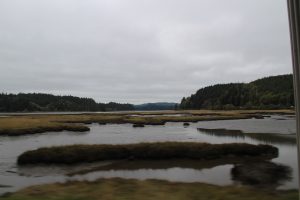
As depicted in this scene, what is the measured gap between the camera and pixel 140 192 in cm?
1452

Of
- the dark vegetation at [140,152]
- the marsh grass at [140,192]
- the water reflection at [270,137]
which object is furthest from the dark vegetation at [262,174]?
the water reflection at [270,137]

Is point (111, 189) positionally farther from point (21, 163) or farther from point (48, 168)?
point (21, 163)

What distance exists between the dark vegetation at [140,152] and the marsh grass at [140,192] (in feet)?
35.0

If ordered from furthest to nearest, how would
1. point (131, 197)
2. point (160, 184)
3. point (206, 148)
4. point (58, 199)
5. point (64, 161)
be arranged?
point (206, 148)
point (64, 161)
point (160, 184)
point (131, 197)
point (58, 199)

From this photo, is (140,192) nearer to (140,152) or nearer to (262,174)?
(262,174)

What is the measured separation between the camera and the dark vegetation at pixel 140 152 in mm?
26844

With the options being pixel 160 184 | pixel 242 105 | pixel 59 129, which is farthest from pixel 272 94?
pixel 160 184

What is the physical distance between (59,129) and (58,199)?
160 feet

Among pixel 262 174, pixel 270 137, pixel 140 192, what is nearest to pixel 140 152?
pixel 262 174

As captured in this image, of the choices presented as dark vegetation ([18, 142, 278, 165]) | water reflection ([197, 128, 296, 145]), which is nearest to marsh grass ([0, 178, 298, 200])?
dark vegetation ([18, 142, 278, 165])

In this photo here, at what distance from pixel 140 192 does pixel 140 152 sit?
559 inches

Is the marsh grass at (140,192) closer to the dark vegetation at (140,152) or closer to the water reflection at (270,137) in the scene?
the dark vegetation at (140,152)

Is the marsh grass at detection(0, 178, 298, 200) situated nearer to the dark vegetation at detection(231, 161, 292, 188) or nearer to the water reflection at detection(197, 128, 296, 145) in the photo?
the dark vegetation at detection(231, 161, 292, 188)

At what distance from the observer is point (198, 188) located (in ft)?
50.9
